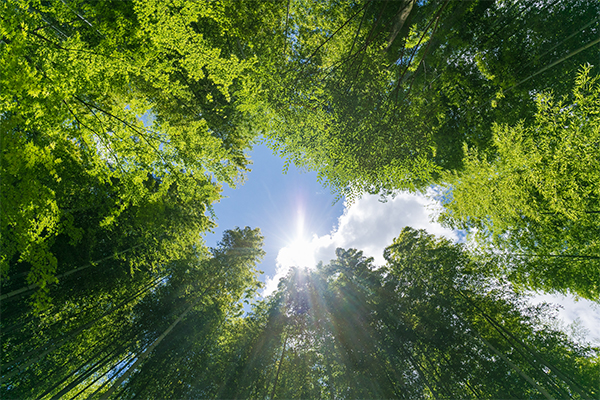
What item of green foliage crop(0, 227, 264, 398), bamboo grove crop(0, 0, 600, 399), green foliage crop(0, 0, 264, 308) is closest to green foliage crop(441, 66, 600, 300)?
bamboo grove crop(0, 0, 600, 399)

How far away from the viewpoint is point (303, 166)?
19.0 ft

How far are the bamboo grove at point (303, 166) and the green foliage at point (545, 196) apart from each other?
0.05 m

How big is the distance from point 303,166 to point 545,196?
5.35m

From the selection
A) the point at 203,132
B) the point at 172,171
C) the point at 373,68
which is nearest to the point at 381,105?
the point at 373,68

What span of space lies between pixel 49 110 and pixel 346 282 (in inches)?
616

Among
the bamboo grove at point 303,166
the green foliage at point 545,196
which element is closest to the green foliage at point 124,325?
the bamboo grove at point 303,166

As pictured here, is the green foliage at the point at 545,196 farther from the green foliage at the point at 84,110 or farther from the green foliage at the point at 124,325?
the green foliage at the point at 124,325

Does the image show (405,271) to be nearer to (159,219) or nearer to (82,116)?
(159,219)

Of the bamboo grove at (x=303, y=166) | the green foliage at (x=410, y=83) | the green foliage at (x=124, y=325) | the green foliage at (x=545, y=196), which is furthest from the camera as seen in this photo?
the green foliage at (x=124, y=325)

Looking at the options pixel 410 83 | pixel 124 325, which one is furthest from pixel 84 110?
pixel 124 325

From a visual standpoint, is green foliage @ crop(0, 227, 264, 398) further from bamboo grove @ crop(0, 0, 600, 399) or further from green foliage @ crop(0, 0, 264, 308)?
green foliage @ crop(0, 0, 264, 308)

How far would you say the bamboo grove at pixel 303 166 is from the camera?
3389mm

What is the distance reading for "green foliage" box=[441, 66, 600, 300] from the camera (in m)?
4.03

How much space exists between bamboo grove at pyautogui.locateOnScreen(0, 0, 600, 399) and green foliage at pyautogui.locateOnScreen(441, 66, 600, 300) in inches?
1.8
